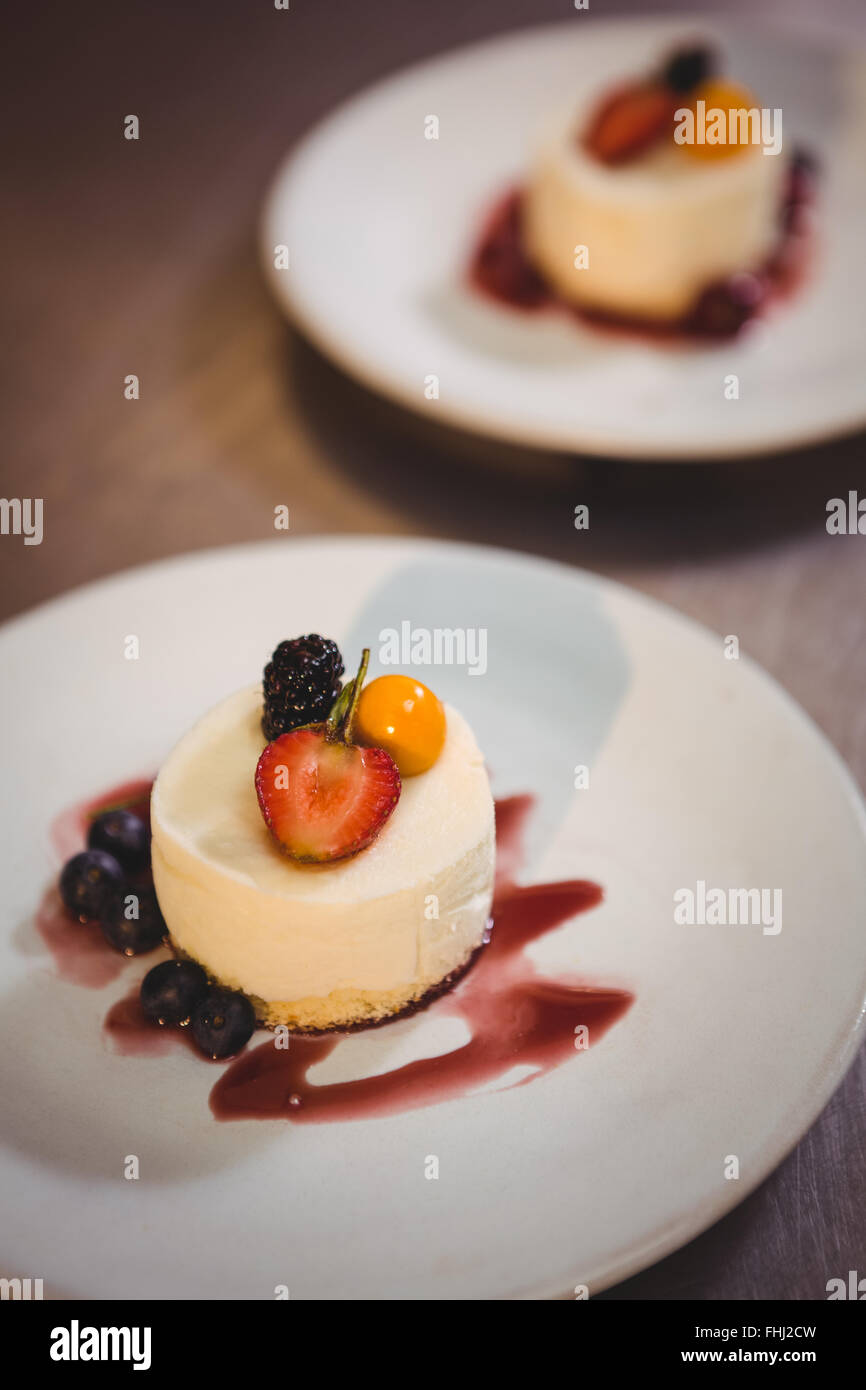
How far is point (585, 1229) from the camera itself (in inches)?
51.3

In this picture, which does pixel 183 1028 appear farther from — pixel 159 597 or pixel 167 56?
pixel 167 56

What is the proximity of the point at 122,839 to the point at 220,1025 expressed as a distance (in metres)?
0.31

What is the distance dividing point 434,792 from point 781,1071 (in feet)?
1.66

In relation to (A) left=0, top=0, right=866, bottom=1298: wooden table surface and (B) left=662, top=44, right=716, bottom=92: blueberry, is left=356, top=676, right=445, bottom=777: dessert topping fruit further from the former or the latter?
(B) left=662, top=44, right=716, bottom=92: blueberry

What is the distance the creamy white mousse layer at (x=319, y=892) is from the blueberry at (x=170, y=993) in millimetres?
46

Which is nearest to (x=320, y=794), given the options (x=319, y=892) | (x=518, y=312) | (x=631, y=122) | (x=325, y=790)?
(x=325, y=790)

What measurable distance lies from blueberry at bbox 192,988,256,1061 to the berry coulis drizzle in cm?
2

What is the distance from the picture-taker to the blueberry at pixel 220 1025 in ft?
4.98

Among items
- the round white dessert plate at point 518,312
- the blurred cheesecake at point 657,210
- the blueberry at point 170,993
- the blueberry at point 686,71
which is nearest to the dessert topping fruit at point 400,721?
the blueberry at point 170,993

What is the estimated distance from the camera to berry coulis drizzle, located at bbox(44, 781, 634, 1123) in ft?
4.86

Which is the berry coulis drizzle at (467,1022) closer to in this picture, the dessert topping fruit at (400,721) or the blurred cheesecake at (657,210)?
the dessert topping fruit at (400,721)

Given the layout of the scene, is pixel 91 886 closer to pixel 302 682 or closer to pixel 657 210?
pixel 302 682

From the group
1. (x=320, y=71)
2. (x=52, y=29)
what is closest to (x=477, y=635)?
(x=320, y=71)
